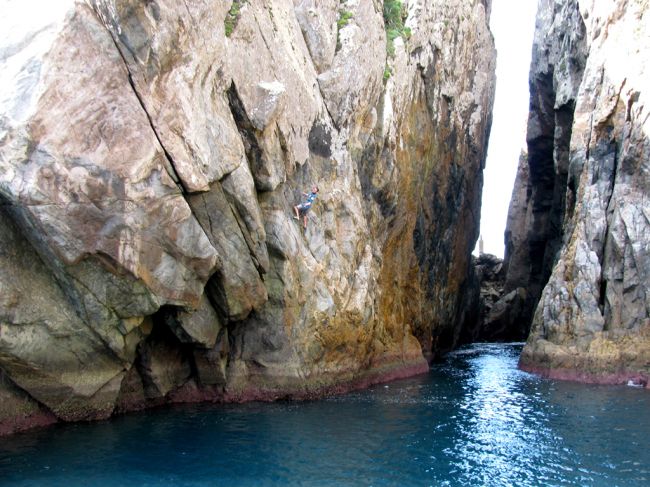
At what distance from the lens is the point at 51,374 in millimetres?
18234

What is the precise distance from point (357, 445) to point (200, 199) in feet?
29.5

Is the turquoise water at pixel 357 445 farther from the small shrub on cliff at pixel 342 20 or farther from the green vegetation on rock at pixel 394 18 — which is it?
the green vegetation on rock at pixel 394 18

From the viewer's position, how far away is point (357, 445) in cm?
1753

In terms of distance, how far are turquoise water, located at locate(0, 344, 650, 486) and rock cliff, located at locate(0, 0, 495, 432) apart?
1.98m

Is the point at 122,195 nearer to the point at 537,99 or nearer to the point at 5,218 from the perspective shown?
the point at 5,218

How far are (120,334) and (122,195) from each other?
4.62m

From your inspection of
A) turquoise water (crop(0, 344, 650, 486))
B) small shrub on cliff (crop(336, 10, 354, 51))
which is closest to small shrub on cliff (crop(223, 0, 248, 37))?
small shrub on cliff (crop(336, 10, 354, 51))

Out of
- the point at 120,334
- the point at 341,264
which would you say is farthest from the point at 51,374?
the point at 341,264

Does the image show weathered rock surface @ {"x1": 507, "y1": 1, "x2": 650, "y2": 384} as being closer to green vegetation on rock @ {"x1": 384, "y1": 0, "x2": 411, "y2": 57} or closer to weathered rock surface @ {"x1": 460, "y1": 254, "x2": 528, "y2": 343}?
green vegetation on rock @ {"x1": 384, "y1": 0, "x2": 411, "y2": 57}

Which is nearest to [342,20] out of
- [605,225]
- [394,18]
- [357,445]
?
[394,18]

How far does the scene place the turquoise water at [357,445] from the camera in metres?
14.7

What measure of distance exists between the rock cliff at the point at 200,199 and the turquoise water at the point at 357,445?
198 cm

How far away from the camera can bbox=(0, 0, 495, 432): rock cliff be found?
16.0 meters

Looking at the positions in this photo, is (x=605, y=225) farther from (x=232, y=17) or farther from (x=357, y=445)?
(x=232, y=17)
